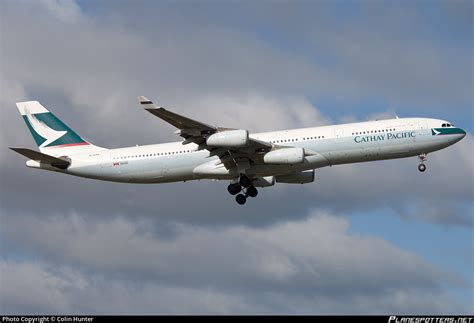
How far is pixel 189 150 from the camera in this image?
205 feet

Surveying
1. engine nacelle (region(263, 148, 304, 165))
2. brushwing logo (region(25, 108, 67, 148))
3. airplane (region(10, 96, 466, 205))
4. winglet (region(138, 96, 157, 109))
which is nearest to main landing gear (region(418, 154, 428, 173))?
airplane (region(10, 96, 466, 205))

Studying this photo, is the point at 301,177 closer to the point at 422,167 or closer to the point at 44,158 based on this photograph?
the point at 422,167

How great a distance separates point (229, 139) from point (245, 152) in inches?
110

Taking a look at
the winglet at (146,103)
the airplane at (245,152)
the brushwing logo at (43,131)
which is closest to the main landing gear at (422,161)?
the airplane at (245,152)

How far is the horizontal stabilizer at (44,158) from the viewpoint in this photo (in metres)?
63.1

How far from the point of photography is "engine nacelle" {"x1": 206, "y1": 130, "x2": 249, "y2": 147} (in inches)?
2280

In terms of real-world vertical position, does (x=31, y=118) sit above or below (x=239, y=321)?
above

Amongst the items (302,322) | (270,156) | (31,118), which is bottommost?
(302,322)

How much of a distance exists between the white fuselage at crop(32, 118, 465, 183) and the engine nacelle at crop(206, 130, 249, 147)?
3.53 meters

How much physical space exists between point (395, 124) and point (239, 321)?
88.0 ft

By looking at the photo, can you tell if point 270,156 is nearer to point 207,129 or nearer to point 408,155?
point 207,129

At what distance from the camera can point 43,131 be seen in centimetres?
6888

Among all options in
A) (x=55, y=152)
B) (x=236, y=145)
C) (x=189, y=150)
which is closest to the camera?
(x=236, y=145)

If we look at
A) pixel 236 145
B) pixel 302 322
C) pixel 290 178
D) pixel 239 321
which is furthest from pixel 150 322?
pixel 290 178
